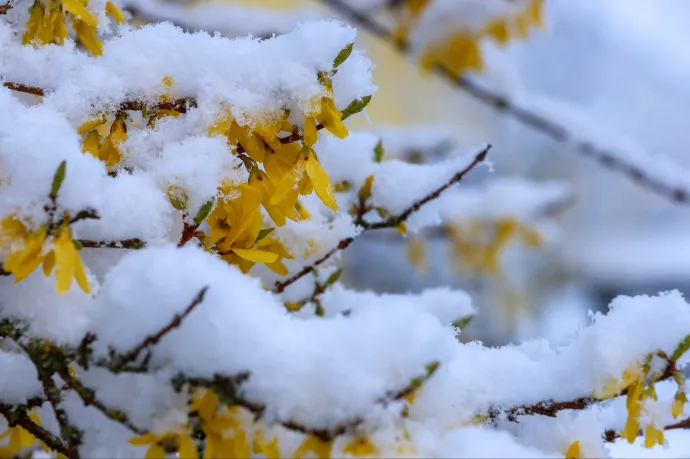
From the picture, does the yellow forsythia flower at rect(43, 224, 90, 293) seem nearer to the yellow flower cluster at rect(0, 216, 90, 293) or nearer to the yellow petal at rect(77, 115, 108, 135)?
the yellow flower cluster at rect(0, 216, 90, 293)

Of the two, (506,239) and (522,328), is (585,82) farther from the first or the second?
(506,239)

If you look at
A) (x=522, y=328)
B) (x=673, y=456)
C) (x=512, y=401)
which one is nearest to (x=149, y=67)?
(x=512, y=401)

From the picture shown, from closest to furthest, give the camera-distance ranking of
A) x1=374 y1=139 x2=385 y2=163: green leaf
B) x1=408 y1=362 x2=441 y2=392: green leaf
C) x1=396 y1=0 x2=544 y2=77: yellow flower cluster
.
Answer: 1. x1=408 y1=362 x2=441 y2=392: green leaf
2. x1=374 y1=139 x2=385 y2=163: green leaf
3. x1=396 y1=0 x2=544 y2=77: yellow flower cluster

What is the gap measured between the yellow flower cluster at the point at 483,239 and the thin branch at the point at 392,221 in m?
1.46

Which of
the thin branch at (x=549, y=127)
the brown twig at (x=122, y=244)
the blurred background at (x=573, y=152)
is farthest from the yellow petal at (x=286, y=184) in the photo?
the blurred background at (x=573, y=152)

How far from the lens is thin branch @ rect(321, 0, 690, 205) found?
6.36 feet

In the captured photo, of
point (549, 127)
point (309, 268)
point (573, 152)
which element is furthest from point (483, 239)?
point (573, 152)

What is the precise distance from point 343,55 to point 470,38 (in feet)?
5.80

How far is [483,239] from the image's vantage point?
2.38m

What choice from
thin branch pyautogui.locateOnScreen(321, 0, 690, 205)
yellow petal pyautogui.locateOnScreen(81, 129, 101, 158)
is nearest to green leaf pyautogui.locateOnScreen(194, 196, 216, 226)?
yellow petal pyautogui.locateOnScreen(81, 129, 101, 158)

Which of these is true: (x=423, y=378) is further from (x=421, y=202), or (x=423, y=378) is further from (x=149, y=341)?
(x=421, y=202)

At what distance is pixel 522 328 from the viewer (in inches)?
211

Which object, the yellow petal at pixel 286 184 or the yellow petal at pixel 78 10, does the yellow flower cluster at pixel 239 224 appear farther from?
the yellow petal at pixel 78 10

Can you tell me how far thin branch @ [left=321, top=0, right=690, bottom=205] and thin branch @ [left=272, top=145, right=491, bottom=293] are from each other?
127cm
